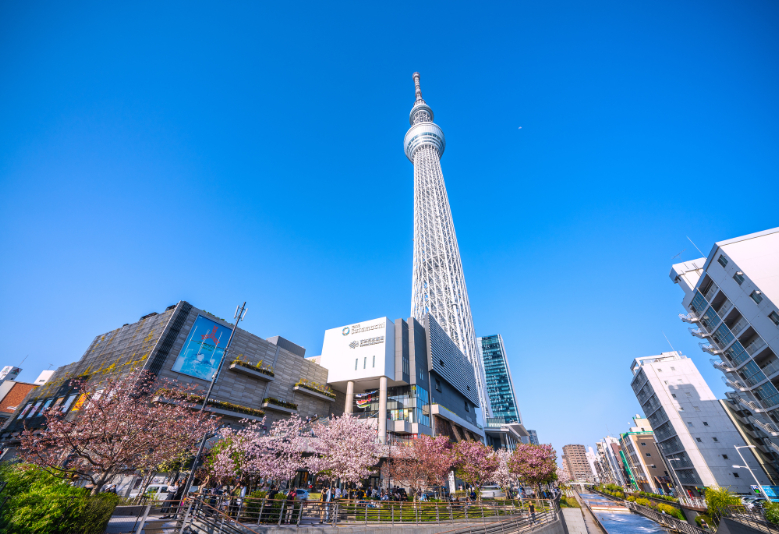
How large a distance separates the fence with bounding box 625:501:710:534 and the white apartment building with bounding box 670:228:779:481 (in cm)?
1686

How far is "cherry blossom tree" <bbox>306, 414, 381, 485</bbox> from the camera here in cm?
2695

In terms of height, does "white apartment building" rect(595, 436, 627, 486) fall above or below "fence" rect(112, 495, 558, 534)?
above

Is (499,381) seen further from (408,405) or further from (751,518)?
(751,518)

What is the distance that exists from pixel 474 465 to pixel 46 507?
33663 mm

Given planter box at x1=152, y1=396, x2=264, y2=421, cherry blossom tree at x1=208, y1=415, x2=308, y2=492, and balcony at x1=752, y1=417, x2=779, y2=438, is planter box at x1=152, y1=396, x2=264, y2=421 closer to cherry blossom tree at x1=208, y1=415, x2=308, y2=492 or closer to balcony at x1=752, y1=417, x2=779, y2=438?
cherry blossom tree at x1=208, y1=415, x2=308, y2=492

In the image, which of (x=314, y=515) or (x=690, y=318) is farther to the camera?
(x=690, y=318)

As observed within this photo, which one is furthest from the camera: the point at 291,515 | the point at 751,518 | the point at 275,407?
the point at 275,407

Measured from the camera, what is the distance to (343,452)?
27.5 meters

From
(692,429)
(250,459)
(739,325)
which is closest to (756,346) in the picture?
(739,325)

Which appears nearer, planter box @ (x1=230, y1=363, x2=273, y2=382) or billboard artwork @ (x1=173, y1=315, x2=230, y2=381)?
billboard artwork @ (x1=173, y1=315, x2=230, y2=381)

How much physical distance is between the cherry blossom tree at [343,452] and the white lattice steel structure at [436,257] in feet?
160

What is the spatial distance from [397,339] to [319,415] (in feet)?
52.8

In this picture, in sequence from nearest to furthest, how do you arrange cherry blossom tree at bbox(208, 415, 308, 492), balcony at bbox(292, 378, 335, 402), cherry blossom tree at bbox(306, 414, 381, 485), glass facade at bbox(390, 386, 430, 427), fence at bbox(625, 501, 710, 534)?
1. cherry blossom tree at bbox(208, 415, 308, 492)
2. cherry blossom tree at bbox(306, 414, 381, 485)
3. fence at bbox(625, 501, 710, 534)
4. balcony at bbox(292, 378, 335, 402)
5. glass facade at bbox(390, 386, 430, 427)

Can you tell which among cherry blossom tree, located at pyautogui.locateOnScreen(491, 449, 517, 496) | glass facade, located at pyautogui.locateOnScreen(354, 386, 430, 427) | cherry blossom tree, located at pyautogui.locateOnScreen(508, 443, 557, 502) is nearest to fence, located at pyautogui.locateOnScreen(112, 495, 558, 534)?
cherry blossom tree, located at pyautogui.locateOnScreen(508, 443, 557, 502)
